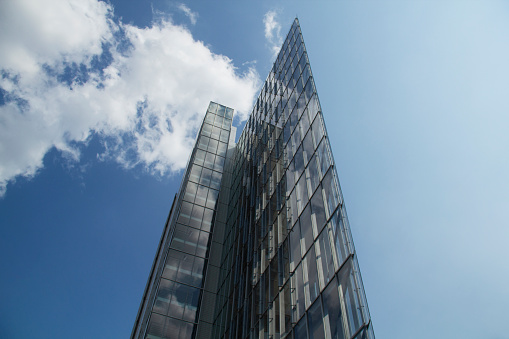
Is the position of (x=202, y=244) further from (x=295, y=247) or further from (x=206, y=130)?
(x=206, y=130)

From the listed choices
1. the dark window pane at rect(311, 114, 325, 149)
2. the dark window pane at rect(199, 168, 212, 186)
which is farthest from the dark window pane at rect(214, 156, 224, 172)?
the dark window pane at rect(311, 114, 325, 149)

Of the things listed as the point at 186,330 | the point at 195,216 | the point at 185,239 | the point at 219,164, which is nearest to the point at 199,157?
the point at 219,164

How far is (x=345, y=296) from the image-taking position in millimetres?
11828

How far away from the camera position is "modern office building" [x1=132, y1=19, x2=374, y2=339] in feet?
44.2

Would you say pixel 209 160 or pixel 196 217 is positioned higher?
pixel 209 160

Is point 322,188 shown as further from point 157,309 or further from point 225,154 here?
point 225,154

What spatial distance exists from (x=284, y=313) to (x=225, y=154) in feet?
77.7

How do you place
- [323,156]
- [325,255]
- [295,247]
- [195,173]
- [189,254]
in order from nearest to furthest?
1. [325,255]
2. [295,247]
3. [323,156]
4. [189,254]
5. [195,173]

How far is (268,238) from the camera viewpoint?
Answer: 20.4m

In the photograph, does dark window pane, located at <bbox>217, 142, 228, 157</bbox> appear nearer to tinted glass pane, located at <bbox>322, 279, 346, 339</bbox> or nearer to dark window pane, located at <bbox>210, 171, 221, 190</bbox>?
dark window pane, located at <bbox>210, 171, 221, 190</bbox>

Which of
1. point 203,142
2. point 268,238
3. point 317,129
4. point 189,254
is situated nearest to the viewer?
point 317,129

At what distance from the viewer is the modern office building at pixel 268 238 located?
13469 mm

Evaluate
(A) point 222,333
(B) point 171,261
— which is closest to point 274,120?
(B) point 171,261

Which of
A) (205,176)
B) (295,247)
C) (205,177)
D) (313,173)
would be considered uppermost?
(205,176)
